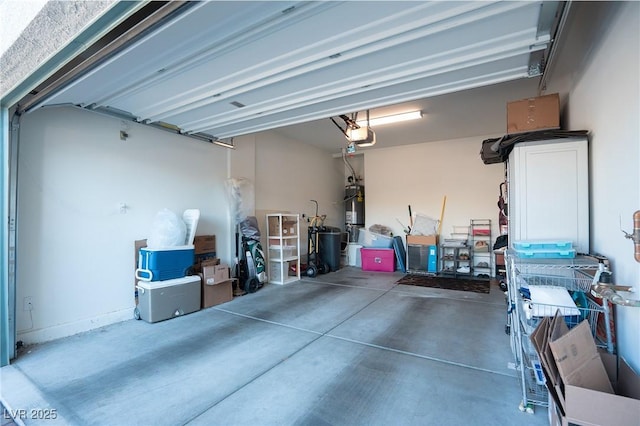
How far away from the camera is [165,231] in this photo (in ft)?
12.0

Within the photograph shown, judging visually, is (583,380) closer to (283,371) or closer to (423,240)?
(283,371)

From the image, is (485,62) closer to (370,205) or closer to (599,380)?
(599,380)

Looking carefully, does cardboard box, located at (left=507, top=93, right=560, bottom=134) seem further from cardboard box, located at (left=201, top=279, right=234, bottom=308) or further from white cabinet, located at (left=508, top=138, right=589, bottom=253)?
cardboard box, located at (left=201, top=279, right=234, bottom=308)

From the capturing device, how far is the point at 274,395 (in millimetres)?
2033

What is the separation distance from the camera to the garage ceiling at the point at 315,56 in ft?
5.69

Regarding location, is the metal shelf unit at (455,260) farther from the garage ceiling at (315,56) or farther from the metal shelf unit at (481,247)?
the garage ceiling at (315,56)

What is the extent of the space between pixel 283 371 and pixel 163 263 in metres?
2.19

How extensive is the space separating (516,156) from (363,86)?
1.54 m

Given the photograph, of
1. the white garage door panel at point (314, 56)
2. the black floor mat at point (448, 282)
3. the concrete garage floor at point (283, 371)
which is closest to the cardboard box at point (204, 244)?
the concrete garage floor at point (283, 371)

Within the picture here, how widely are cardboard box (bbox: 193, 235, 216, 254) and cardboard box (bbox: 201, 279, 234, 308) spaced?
0.60 meters

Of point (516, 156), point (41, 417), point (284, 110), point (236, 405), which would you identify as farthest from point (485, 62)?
point (41, 417)

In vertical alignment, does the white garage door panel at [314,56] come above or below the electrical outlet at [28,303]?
above

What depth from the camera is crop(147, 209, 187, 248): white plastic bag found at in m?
3.63

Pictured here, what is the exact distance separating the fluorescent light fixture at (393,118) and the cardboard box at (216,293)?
12.1ft
